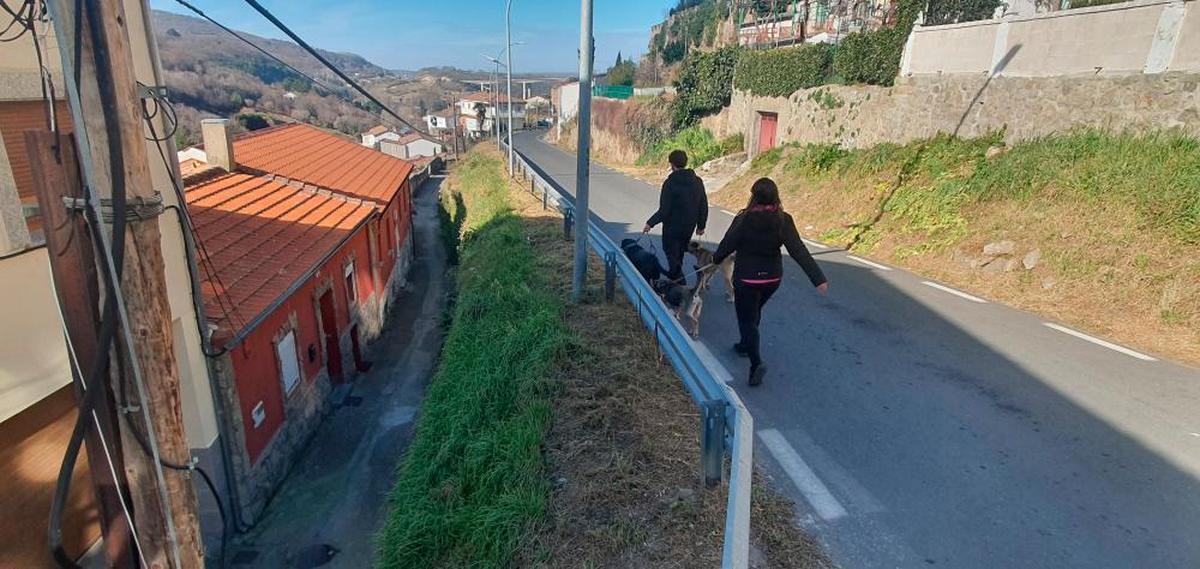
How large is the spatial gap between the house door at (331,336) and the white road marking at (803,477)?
9093 mm

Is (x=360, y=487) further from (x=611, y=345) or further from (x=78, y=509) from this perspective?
(x=611, y=345)

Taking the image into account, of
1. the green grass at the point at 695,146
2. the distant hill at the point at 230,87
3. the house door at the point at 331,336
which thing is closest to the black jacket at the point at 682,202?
the house door at the point at 331,336

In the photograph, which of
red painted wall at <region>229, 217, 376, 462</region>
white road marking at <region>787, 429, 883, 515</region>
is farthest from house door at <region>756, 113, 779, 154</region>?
white road marking at <region>787, 429, 883, 515</region>

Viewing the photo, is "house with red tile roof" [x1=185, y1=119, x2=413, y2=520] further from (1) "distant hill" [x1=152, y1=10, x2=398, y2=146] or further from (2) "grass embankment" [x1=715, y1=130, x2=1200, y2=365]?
(1) "distant hill" [x1=152, y1=10, x2=398, y2=146]

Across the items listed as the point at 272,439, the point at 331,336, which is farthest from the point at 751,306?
Answer: the point at 331,336

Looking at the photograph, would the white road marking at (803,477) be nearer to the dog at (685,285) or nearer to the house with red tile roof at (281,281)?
the dog at (685,285)

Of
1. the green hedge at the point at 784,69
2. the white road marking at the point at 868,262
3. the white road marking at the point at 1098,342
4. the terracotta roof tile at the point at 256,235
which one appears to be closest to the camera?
the white road marking at the point at 1098,342

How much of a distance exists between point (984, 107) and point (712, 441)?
1110 centimetres

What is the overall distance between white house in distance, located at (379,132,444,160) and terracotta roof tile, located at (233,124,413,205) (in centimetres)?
5496

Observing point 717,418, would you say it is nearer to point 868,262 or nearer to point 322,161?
point 868,262

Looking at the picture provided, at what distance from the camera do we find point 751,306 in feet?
16.7

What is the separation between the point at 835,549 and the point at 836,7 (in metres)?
21.6

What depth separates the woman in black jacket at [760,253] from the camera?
4.98m

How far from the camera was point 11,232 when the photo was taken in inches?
181
